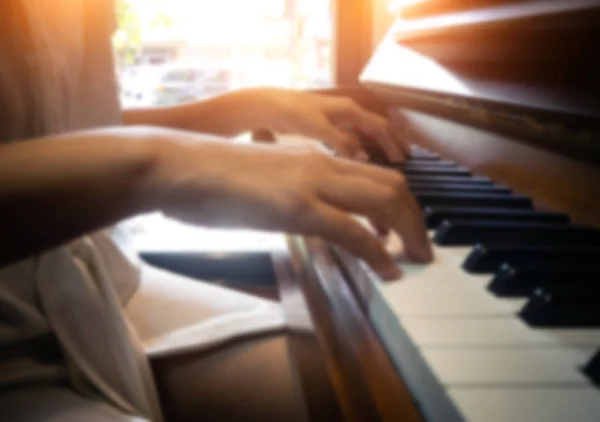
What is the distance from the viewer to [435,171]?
34.0 inches

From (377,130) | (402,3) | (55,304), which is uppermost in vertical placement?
(402,3)

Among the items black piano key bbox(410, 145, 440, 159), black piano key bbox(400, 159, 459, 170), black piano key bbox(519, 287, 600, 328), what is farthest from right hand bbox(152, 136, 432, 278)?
black piano key bbox(410, 145, 440, 159)

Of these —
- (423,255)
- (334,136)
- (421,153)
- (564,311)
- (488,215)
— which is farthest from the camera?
(421,153)

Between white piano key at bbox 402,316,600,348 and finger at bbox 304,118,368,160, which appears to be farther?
finger at bbox 304,118,368,160

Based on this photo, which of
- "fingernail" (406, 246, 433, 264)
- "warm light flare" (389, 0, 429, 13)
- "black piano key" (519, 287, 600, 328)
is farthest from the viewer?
"warm light flare" (389, 0, 429, 13)

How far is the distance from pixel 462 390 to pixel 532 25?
415 mm

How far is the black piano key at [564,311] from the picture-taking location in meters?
0.45

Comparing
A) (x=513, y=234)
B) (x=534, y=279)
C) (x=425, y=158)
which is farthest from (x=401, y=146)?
(x=534, y=279)

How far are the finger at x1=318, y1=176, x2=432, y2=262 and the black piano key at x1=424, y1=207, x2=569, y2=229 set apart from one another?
0.36 feet

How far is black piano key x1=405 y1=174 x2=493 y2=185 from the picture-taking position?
81 centimetres

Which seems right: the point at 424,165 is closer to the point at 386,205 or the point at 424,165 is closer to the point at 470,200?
the point at 470,200

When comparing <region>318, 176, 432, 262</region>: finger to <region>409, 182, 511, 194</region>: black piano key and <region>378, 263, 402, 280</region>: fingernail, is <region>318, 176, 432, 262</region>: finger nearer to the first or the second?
<region>378, 263, 402, 280</region>: fingernail

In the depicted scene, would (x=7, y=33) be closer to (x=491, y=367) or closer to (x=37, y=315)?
(x=37, y=315)

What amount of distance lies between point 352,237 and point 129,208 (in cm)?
16
